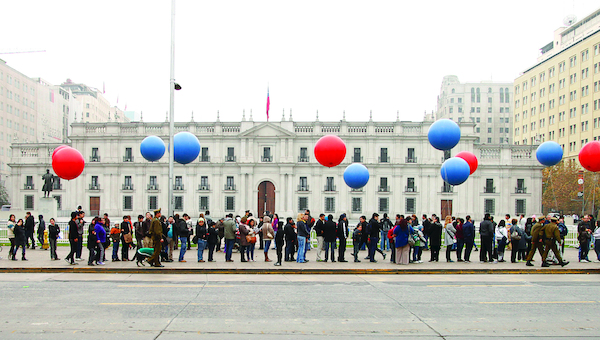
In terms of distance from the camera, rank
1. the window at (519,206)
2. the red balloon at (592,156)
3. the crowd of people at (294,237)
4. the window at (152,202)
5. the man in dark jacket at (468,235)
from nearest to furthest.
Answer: the crowd of people at (294,237) < the man in dark jacket at (468,235) < the red balloon at (592,156) < the window at (519,206) < the window at (152,202)

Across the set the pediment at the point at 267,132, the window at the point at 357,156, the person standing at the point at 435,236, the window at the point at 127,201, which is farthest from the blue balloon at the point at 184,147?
the window at the point at 127,201

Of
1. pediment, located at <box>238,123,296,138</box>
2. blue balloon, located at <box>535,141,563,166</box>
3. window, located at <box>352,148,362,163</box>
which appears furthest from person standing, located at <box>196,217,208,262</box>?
window, located at <box>352,148,362,163</box>

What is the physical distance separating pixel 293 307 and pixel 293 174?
44500 millimetres

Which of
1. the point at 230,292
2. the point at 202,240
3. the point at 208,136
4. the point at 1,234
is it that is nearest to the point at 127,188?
the point at 208,136

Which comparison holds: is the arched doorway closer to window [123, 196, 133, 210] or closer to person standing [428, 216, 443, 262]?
window [123, 196, 133, 210]

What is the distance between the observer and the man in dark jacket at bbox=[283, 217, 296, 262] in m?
15.4

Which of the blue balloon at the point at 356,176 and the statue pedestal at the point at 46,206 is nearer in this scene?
the blue balloon at the point at 356,176

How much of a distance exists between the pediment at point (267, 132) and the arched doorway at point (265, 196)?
572 cm

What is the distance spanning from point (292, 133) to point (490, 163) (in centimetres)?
2358

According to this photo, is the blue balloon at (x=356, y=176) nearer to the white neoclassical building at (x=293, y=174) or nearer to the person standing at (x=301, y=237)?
the person standing at (x=301, y=237)

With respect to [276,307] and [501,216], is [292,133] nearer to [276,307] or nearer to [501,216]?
[501,216]

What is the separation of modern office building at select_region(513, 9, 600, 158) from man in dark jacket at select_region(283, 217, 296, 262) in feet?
176

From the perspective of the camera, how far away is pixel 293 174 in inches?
A: 2112

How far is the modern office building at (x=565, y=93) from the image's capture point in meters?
62.6
